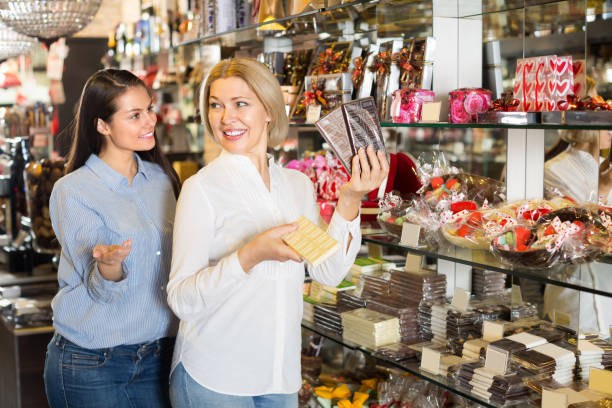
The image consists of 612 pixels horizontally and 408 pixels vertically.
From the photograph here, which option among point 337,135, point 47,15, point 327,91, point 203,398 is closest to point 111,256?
point 203,398

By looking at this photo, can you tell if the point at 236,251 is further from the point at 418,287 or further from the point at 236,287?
the point at 418,287

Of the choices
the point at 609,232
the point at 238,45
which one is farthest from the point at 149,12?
the point at 609,232

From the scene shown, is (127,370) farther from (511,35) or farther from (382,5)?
(511,35)

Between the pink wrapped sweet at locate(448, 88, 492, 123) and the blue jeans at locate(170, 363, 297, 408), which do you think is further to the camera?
the pink wrapped sweet at locate(448, 88, 492, 123)

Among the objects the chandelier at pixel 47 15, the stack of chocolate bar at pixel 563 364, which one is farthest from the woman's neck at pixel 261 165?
the chandelier at pixel 47 15

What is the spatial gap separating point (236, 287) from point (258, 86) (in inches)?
21.5

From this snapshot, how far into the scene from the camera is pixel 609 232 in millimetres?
1908

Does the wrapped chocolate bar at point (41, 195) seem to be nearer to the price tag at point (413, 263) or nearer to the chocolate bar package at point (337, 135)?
the price tag at point (413, 263)

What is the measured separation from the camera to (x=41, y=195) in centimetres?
427

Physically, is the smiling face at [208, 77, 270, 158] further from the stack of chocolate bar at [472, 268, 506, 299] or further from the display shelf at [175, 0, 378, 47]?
the stack of chocolate bar at [472, 268, 506, 299]

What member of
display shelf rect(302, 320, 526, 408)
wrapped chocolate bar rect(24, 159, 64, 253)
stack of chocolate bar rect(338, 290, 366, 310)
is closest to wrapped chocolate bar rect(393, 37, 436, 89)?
stack of chocolate bar rect(338, 290, 366, 310)

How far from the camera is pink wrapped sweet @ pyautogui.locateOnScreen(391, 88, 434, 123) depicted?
2355mm

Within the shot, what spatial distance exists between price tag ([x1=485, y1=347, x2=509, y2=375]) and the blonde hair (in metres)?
0.86

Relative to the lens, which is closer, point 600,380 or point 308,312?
point 600,380
